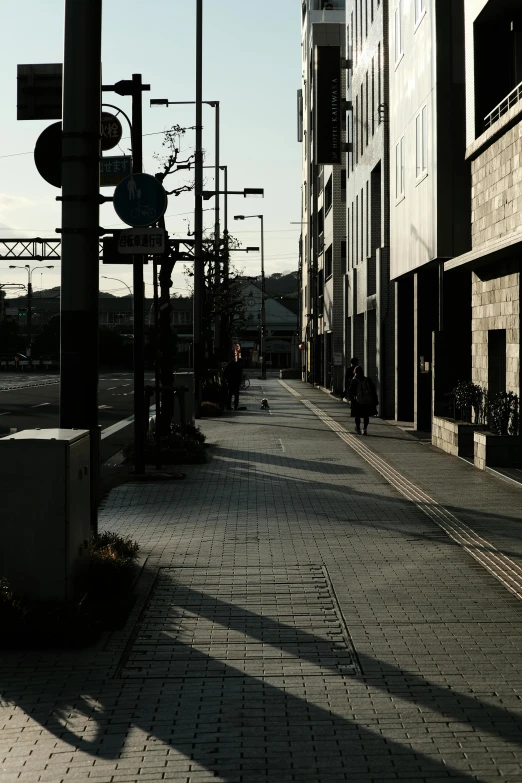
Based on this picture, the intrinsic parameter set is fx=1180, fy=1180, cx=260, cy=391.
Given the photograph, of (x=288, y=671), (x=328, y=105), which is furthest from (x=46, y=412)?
(x=288, y=671)

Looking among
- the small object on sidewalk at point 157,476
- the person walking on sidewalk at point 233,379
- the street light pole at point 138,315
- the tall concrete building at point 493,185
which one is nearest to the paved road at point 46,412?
the person walking on sidewalk at point 233,379

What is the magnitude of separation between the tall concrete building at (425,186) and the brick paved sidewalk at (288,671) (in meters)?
11.6

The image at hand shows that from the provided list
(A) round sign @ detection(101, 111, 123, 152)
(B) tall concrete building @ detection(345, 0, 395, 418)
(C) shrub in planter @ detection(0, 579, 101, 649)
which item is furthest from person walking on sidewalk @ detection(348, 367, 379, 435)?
(C) shrub in planter @ detection(0, 579, 101, 649)

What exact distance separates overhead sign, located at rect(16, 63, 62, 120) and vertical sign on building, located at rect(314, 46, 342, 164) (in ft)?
117

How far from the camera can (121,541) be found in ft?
30.4

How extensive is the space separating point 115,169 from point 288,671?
277 inches

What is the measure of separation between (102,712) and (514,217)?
504 inches

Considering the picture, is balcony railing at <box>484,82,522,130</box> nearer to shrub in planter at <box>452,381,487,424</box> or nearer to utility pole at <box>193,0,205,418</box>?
shrub in planter at <box>452,381,487,424</box>

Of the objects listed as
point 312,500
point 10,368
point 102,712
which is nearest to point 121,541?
point 102,712

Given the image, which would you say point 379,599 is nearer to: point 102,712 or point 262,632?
point 262,632

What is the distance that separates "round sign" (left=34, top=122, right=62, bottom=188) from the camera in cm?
916

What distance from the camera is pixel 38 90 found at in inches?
370

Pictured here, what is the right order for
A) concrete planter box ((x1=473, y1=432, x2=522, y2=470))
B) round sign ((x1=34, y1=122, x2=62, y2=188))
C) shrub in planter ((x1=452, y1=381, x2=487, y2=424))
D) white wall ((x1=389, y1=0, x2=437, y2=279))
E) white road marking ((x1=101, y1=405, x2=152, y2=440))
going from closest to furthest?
round sign ((x1=34, y1=122, x2=62, y2=188)), concrete planter box ((x1=473, y1=432, x2=522, y2=470)), shrub in planter ((x1=452, y1=381, x2=487, y2=424)), white wall ((x1=389, y1=0, x2=437, y2=279)), white road marking ((x1=101, y1=405, x2=152, y2=440))

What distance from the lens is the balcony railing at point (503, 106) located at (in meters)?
16.9
